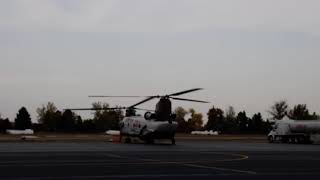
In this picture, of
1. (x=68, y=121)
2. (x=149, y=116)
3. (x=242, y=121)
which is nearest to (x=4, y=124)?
(x=68, y=121)

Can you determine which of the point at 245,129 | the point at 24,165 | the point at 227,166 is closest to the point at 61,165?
the point at 24,165

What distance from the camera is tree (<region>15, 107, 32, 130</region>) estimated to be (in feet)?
541

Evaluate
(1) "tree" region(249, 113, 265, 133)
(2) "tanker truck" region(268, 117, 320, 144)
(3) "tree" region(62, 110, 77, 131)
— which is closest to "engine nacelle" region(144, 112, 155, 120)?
(2) "tanker truck" region(268, 117, 320, 144)

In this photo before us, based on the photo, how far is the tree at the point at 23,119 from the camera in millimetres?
164962

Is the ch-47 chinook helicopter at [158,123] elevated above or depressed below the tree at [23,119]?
below

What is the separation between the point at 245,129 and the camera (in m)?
180

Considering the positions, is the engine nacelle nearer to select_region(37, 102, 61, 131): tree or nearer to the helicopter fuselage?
the helicopter fuselage

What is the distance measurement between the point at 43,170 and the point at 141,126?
139ft

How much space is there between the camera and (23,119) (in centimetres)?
16812

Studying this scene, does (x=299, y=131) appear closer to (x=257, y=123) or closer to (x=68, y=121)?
(x=68, y=121)

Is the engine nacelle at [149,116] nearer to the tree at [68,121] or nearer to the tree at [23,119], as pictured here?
the tree at [68,121]

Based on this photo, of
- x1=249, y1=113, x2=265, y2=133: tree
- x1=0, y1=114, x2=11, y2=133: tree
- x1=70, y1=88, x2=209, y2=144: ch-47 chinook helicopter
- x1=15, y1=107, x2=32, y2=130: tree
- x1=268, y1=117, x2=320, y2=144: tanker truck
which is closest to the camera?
x1=70, y1=88, x2=209, y2=144: ch-47 chinook helicopter

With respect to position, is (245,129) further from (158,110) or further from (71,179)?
(71,179)

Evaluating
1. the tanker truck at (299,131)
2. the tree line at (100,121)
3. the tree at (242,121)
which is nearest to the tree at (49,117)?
the tree line at (100,121)
